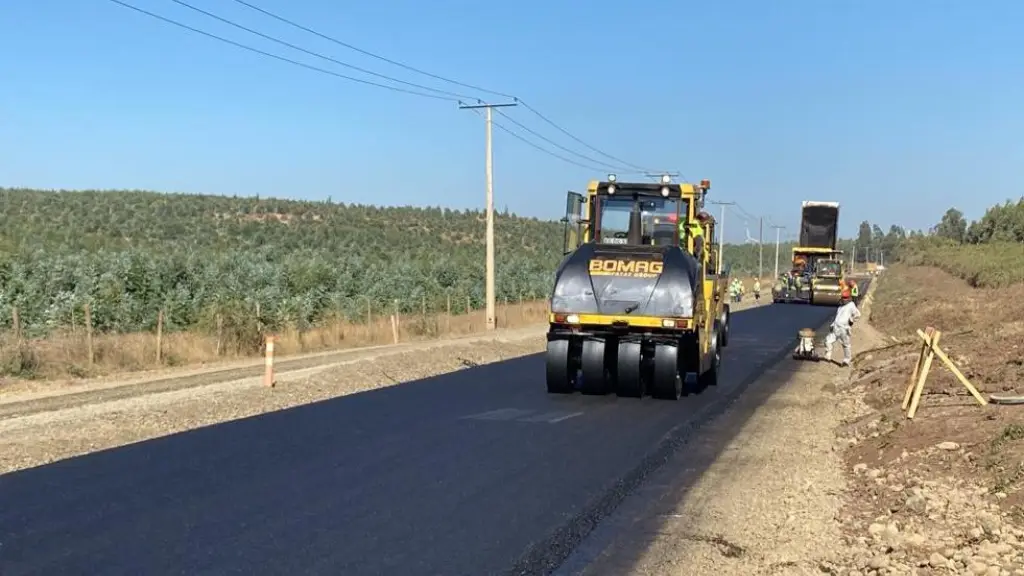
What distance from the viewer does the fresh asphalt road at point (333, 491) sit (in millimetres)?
6078

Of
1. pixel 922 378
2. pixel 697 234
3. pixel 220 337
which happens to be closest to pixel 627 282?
pixel 697 234

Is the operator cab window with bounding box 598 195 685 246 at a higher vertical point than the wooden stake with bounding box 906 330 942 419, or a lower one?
higher

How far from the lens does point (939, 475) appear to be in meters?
8.48

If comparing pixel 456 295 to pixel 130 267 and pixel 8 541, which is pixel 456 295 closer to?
pixel 130 267

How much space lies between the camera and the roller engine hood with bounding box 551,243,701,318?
14.1 metres

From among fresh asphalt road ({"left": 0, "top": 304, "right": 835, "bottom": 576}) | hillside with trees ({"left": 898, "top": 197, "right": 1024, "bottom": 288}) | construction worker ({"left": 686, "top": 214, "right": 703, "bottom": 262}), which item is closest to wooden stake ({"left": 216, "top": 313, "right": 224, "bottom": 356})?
fresh asphalt road ({"left": 0, "top": 304, "right": 835, "bottom": 576})

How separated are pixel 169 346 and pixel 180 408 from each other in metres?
9.55

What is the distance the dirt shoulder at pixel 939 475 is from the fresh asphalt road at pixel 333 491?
2.32 metres

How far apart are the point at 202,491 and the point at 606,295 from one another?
7833 mm

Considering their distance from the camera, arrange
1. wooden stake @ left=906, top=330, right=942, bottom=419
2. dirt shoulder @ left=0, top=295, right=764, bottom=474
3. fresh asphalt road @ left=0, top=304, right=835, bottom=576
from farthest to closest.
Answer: wooden stake @ left=906, top=330, right=942, bottom=419 → dirt shoulder @ left=0, top=295, right=764, bottom=474 → fresh asphalt road @ left=0, top=304, right=835, bottom=576

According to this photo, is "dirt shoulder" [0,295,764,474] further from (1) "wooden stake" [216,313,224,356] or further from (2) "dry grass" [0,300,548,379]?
(1) "wooden stake" [216,313,224,356]

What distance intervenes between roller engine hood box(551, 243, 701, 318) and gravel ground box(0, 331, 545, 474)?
4336 mm

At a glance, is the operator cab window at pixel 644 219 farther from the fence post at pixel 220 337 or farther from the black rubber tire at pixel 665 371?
the fence post at pixel 220 337

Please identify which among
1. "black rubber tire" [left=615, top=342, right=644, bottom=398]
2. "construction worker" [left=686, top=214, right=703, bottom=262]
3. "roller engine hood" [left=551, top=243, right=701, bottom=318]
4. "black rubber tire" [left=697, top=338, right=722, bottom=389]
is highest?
"construction worker" [left=686, top=214, right=703, bottom=262]
